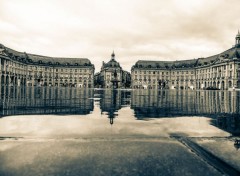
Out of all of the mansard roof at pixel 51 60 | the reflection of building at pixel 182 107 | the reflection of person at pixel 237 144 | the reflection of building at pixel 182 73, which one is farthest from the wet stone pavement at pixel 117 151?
the mansard roof at pixel 51 60

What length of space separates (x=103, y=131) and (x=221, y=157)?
353cm

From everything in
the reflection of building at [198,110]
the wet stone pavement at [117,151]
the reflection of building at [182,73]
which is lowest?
the wet stone pavement at [117,151]

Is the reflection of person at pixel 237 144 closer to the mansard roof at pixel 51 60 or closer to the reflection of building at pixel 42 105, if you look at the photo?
the reflection of building at pixel 42 105

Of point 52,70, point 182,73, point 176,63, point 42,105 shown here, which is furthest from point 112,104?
point 176,63

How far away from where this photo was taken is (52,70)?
130m

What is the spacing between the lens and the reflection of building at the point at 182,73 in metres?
100

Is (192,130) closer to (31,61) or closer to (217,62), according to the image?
(217,62)

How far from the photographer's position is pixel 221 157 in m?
4.61

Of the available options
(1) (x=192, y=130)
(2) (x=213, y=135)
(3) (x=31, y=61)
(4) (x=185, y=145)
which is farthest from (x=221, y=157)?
(3) (x=31, y=61)

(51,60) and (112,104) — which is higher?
(51,60)

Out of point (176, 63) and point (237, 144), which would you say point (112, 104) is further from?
point (176, 63)

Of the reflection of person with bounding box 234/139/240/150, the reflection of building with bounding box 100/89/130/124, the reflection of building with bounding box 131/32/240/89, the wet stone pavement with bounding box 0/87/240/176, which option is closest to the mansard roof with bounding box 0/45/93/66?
the reflection of building with bounding box 131/32/240/89

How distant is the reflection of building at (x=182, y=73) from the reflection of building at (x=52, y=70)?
3015cm

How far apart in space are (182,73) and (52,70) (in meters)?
76.4
